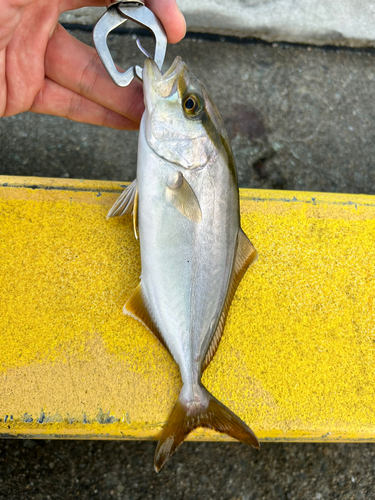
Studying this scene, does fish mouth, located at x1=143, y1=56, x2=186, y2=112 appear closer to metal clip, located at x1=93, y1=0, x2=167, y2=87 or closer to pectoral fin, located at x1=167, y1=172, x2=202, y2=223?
metal clip, located at x1=93, y1=0, x2=167, y2=87

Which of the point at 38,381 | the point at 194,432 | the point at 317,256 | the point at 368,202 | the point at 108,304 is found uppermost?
the point at 368,202

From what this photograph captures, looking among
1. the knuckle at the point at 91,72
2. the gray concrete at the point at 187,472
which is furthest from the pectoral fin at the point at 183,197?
the gray concrete at the point at 187,472

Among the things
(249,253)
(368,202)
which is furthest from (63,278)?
(368,202)

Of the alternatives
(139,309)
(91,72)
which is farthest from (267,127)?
(139,309)

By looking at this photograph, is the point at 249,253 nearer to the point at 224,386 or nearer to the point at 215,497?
the point at 224,386

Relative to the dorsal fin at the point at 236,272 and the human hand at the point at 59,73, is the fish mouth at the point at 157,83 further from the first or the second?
the dorsal fin at the point at 236,272

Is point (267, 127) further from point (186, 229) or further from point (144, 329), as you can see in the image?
point (144, 329)
